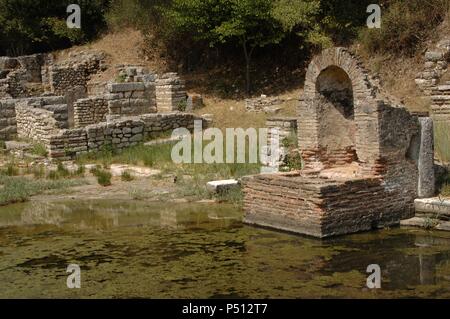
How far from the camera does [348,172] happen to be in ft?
45.7

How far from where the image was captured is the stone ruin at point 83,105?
70.8 feet

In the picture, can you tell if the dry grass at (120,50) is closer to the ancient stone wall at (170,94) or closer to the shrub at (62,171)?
the ancient stone wall at (170,94)

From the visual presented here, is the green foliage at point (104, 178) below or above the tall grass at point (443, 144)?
below

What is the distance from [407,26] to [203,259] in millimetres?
18530

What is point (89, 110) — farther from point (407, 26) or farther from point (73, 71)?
point (407, 26)

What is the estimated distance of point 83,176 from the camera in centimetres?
1875

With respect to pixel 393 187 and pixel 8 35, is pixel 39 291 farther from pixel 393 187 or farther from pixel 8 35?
pixel 8 35

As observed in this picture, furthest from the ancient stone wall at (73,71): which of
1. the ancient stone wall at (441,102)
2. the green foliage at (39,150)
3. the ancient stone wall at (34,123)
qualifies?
the ancient stone wall at (441,102)

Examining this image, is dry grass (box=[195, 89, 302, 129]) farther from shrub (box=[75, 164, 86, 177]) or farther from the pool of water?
the pool of water

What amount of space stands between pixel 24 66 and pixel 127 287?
1108 inches

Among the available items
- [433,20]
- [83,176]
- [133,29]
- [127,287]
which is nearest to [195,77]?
[133,29]

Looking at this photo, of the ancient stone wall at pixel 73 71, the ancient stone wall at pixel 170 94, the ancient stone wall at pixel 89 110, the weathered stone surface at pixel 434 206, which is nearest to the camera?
the weathered stone surface at pixel 434 206

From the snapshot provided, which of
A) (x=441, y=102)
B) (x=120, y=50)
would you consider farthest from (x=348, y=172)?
(x=120, y=50)

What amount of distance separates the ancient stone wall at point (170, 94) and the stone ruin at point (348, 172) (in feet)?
42.2
